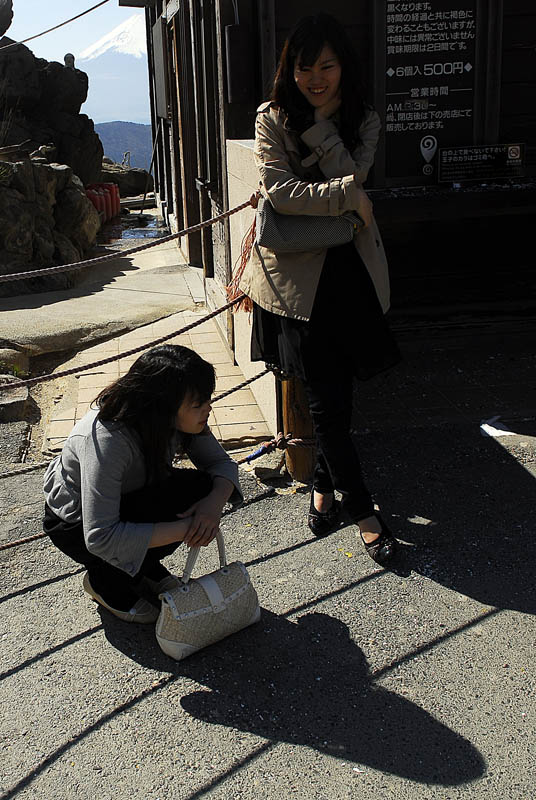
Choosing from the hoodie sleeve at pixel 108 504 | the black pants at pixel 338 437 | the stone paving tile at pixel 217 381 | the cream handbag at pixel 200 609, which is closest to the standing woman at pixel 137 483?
the hoodie sleeve at pixel 108 504

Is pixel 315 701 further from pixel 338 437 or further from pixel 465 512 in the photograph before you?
pixel 465 512

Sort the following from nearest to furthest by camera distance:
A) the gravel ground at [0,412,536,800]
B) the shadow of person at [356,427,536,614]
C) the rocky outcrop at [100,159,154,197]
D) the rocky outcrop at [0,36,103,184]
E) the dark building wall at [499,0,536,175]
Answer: the gravel ground at [0,412,536,800], the shadow of person at [356,427,536,614], the dark building wall at [499,0,536,175], the rocky outcrop at [0,36,103,184], the rocky outcrop at [100,159,154,197]

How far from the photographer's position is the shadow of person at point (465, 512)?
3.31 metres

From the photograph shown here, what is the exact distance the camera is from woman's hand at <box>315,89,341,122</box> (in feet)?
10.9

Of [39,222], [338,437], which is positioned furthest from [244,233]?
[39,222]

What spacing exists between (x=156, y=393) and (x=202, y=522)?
469 millimetres

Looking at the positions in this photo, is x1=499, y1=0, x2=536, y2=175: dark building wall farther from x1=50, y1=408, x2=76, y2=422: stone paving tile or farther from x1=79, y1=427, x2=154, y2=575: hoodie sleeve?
x1=79, y1=427, x2=154, y2=575: hoodie sleeve

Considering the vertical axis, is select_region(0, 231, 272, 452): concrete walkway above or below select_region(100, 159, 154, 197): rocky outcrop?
below

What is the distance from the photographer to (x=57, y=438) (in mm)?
4895

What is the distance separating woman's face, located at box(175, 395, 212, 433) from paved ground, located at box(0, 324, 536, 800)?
2.54ft

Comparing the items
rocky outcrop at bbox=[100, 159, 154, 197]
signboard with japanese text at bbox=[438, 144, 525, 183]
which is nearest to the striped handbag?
signboard with japanese text at bbox=[438, 144, 525, 183]

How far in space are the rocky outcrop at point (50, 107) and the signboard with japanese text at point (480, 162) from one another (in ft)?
54.6

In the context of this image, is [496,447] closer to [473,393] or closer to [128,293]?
[473,393]

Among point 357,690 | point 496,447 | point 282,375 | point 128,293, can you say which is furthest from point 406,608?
point 128,293
